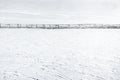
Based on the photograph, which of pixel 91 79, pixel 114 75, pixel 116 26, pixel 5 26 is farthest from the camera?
pixel 116 26

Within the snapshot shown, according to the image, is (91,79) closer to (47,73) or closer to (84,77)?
(84,77)

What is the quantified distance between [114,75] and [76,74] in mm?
1142

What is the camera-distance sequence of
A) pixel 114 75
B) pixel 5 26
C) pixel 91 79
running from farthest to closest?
pixel 5 26 < pixel 114 75 < pixel 91 79

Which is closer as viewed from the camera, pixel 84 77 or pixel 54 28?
pixel 84 77

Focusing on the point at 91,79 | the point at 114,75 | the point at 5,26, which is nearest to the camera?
the point at 91,79

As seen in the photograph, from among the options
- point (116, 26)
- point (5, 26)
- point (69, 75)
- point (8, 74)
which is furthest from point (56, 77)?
point (116, 26)

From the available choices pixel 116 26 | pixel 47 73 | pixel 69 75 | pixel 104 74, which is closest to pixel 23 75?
pixel 47 73

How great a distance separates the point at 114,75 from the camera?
6.65m

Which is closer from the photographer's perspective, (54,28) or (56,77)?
(56,77)

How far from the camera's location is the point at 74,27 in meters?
50.4

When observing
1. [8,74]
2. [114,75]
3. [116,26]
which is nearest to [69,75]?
[114,75]

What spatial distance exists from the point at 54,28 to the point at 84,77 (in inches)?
1602

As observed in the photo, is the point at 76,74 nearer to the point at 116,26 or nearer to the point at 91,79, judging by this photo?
the point at 91,79

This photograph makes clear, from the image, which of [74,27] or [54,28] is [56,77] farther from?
[74,27]
